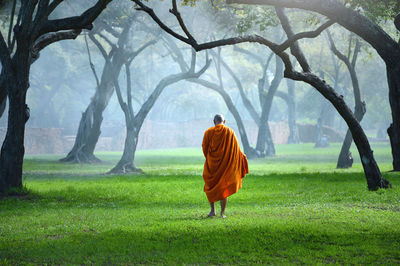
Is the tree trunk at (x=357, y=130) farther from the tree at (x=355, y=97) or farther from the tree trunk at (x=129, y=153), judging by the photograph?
the tree trunk at (x=129, y=153)

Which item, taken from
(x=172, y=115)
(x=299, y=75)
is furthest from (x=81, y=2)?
(x=172, y=115)

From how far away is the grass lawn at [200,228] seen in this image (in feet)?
22.5

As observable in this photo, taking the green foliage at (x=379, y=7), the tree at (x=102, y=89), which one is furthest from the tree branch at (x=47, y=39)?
the tree at (x=102, y=89)

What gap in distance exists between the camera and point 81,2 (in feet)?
105

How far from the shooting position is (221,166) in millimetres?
9938

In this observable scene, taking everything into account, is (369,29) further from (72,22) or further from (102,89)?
(102,89)

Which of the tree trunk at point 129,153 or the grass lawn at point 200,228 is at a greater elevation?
the tree trunk at point 129,153

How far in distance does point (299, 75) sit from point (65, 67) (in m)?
48.8

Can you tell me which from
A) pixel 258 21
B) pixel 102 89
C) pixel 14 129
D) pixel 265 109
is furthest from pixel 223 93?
pixel 14 129

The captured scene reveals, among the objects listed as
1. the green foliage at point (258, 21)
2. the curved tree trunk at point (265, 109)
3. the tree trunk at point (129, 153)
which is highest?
the green foliage at point (258, 21)

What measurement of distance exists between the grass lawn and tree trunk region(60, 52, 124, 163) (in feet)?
54.3

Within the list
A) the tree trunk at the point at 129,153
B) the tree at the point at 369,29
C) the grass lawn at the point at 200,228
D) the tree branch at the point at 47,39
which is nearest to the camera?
the grass lawn at the point at 200,228

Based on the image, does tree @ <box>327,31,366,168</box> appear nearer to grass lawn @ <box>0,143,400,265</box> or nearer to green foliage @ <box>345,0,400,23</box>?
green foliage @ <box>345,0,400,23</box>

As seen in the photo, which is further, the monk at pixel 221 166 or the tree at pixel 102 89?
the tree at pixel 102 89
